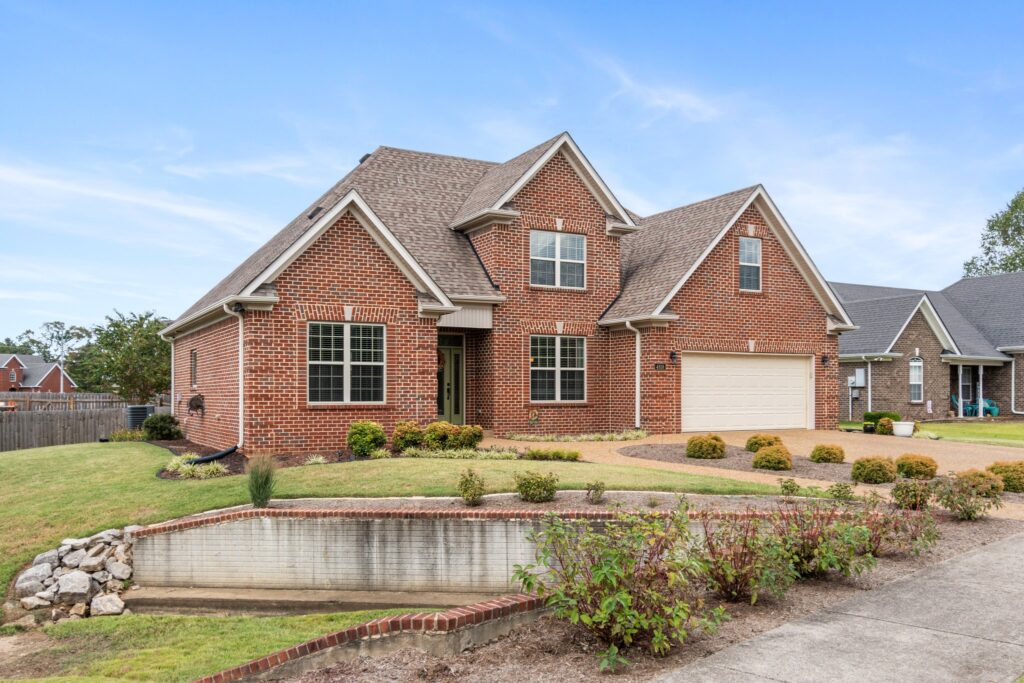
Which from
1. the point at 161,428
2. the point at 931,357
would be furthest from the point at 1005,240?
the point at 161,428

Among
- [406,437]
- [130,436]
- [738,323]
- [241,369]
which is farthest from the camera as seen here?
[738,323]

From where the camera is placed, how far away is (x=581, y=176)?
77.8 ft

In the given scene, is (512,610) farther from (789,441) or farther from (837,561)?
(789,441)

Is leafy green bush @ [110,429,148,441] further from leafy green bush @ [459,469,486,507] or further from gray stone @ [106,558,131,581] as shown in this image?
leafy green bush @ [459,469,486,507]

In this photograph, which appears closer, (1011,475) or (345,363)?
(1011,475)

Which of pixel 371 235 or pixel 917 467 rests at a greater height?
pixel 371 235

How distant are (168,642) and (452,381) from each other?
14.0 m

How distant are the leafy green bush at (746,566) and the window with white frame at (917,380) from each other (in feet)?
93.5

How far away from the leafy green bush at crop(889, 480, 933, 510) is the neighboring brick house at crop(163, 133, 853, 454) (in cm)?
1067

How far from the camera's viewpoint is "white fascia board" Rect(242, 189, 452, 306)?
17.6 metres

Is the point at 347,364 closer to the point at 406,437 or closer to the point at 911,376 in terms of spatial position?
the point at 406,437

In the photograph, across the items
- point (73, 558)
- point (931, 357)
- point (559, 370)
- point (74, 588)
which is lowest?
point (74, 588)

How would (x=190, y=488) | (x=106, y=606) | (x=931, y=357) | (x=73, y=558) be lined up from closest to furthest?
(x=106, y=606), (x=73, y=558), (x=190, y=488), (x=931, y=357)

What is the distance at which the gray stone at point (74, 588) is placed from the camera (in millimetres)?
11242
